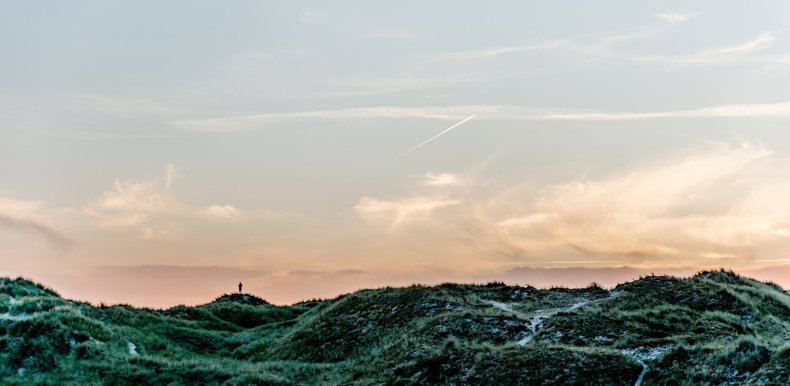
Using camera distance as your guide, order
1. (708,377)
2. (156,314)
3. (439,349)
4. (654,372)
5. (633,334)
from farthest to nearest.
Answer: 1. (156,314)
2. (633,334)
3. (439,349)
4. (654,372)
5. (708,377)

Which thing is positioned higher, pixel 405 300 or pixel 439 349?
pixel 405 300

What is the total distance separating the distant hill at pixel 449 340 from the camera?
1001 inches

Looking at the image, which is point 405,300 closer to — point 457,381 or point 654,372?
point 457,381

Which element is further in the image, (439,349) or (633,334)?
(633,334)

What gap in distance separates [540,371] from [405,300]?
1829cm

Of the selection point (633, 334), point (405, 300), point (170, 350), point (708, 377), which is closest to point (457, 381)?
point (708, 377)

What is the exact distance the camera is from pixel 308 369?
33156 mm

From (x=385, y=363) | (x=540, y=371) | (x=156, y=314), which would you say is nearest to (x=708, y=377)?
(x=540, y=371)

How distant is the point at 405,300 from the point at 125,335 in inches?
678

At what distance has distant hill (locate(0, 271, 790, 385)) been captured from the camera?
25.4 metres

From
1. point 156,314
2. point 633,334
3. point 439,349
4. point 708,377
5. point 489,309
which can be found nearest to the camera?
point 708,377

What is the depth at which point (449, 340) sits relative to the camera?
30922 mm

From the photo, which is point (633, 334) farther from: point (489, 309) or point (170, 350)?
point (170, 350)

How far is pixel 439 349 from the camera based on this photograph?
99.0ft
